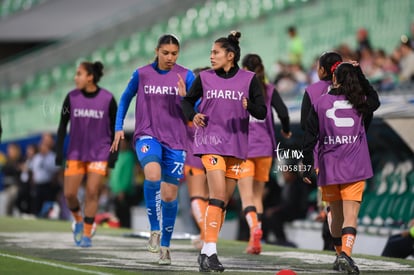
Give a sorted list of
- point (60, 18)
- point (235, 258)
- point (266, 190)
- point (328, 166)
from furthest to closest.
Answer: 1. point (60, 18)
2. point (266, 190)
3. point (235, 258)
4. point (328, 166)

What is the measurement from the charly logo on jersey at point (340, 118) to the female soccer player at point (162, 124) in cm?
167

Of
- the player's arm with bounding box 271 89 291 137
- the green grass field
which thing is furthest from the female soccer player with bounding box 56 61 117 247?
the player's arm with bounding box 271 89 291 137

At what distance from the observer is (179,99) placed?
11.4 m

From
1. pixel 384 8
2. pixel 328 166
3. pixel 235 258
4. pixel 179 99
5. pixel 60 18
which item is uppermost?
pixel 60 18

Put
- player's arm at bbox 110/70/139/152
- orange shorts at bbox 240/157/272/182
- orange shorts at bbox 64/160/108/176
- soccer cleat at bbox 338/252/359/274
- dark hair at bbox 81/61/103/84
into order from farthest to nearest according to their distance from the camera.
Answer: dark hair at bbox 81/61/103/84
orange shorts at bbox 64/160/108/176
orange shorts at bbox 240/157/272/182
player's arm at bbox 110/70/139/152
soccer cleat at bbox 338/252/359/274

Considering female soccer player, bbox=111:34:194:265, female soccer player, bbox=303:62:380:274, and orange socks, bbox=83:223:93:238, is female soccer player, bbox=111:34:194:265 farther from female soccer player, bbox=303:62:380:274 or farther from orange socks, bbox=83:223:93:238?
orange socks, bbox=83:223:93:238

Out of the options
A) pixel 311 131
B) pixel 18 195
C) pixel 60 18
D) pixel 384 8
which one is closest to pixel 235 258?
pixel 311 131

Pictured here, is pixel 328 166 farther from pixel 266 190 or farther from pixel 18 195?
pixel 18 195

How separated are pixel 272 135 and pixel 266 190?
4.66 m

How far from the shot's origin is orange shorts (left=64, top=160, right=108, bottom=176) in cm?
1357

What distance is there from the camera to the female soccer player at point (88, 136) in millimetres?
13578

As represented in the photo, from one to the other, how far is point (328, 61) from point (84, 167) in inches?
155

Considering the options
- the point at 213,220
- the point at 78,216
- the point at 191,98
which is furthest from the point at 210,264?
the point at 78,216

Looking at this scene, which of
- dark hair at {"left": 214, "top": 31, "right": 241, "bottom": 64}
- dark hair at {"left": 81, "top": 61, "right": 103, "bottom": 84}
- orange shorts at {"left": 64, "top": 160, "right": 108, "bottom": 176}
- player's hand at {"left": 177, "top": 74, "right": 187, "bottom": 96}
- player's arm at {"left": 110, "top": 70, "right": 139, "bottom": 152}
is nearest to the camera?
dark hair at {"left": 214, "top": 31, "right": 241, "bottom": 64}
